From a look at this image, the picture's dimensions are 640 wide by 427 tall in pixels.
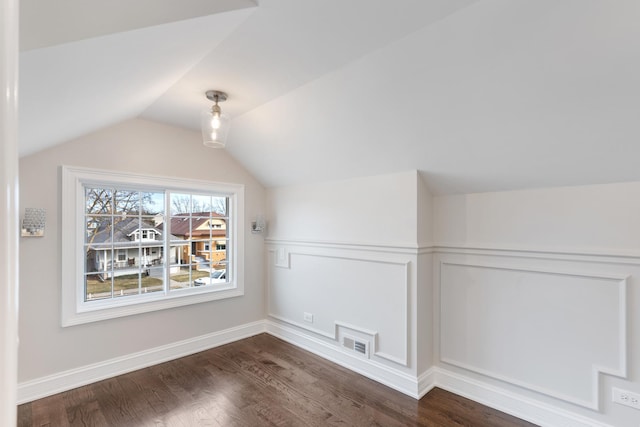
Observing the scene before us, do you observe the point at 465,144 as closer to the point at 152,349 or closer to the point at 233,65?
the point at 233,65

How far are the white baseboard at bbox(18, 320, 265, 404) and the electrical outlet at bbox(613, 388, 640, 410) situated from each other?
131 inches

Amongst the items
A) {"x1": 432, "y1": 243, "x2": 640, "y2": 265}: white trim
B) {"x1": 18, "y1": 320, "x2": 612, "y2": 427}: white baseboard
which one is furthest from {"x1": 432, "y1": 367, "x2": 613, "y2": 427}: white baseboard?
{"x1": 432, "y1": 243, "x2": 640, "y2": 265}: white trim

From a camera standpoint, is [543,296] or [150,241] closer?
[543,296]

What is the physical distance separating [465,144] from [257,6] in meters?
1.62

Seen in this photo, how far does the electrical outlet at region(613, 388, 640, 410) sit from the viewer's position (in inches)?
75.3

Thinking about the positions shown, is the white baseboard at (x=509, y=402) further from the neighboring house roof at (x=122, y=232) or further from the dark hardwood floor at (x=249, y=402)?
the neighboring house roof at (x=122, y=232)

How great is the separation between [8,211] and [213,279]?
3.69 metres

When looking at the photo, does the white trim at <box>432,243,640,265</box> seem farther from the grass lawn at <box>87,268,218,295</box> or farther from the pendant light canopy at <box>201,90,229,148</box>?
the grass lawn at <box>87,268,218,295</box>

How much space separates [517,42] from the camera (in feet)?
5.12

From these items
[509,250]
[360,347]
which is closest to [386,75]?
[509,250]

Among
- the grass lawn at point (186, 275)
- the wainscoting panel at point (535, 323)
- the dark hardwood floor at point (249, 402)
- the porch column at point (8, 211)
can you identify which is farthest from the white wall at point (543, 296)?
the porch column at point (8, 211)

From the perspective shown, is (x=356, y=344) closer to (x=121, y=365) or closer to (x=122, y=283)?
(x=121, y=365)

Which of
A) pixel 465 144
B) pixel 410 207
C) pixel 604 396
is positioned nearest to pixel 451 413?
pixel 604 396

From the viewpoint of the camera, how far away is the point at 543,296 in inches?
89.6
